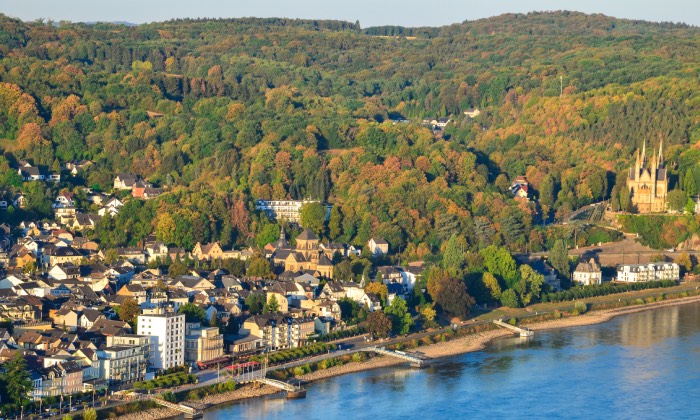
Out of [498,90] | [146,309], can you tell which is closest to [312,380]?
[146,309]

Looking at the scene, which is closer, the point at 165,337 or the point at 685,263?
the point at 165,337

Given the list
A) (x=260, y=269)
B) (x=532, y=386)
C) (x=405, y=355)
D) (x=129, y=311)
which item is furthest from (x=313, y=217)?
(x=532, y=386)

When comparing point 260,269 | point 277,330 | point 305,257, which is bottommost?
point 277,330

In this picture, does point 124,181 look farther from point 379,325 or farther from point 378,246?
point 379,325

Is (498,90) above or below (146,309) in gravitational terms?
above

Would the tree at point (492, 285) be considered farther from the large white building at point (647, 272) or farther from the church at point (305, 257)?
the large white building at point (647, 272)

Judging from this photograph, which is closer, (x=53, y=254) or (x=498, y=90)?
(x=53, y=254)

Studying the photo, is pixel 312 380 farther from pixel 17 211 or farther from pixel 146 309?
pixel 17 211

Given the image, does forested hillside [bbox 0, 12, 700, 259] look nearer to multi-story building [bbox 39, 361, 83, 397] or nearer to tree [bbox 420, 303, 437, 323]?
tree [bbox 420, 303, 437, 323]
